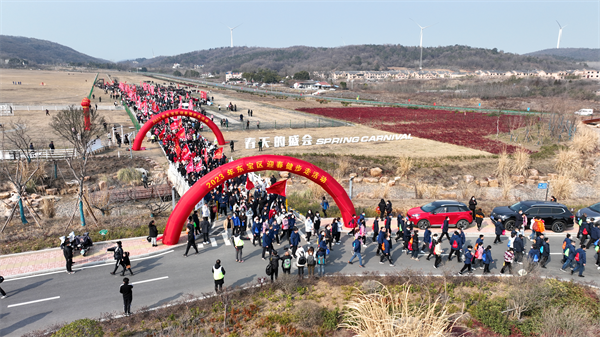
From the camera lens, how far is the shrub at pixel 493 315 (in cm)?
1087

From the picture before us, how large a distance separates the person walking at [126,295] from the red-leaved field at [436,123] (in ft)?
126

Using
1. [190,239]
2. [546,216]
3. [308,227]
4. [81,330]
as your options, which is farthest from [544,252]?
[81,330]

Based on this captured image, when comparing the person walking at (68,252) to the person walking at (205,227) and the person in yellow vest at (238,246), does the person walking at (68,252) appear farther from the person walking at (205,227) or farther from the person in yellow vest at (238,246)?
the person in yellow vest at (238,246)

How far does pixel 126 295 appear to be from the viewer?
36.0ft

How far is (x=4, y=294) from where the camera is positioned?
39.8 ft

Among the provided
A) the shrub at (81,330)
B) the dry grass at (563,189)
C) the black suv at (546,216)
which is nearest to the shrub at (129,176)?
the shrub at (81,330)

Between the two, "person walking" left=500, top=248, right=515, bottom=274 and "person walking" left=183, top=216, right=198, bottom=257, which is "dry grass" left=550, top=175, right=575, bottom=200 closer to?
"person walking" left=500, top=248, right=515, bottom=274

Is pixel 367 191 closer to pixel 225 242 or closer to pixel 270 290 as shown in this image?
pixel 225 242

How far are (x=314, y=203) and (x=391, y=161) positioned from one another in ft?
48.9

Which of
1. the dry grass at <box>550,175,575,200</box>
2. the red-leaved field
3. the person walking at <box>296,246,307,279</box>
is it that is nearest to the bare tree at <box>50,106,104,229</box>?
the person walking at <box>296,246,307,279</box>

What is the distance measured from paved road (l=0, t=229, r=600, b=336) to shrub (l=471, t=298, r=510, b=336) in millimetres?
2593

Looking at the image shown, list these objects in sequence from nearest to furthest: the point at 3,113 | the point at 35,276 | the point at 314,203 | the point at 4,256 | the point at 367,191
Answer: the point at 35,276, the point at 4,256, the point at 314,203, the point at 367,191, the point at 3,113

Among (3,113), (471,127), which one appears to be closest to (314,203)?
(471,127)

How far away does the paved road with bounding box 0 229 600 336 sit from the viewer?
448 inches
